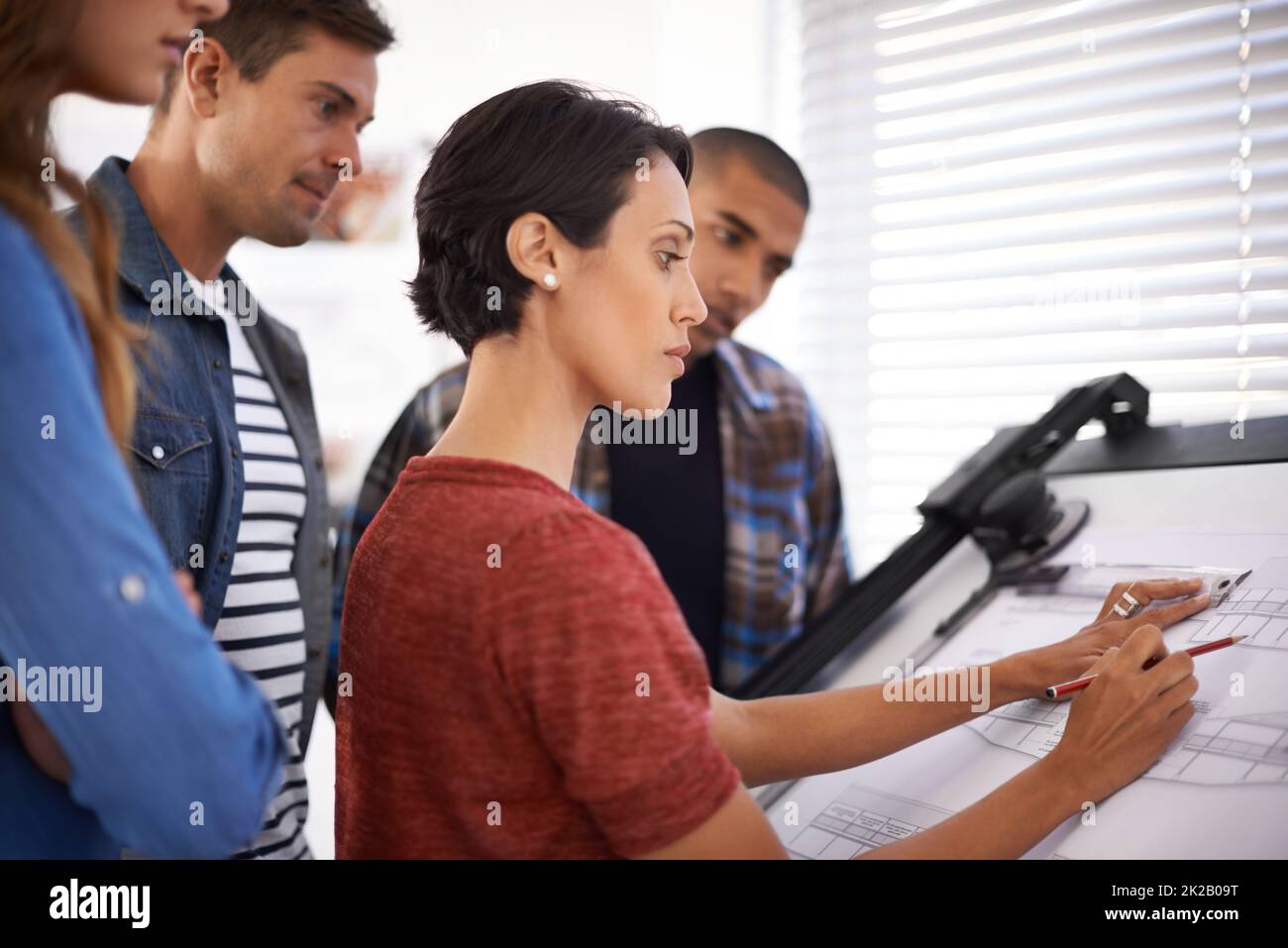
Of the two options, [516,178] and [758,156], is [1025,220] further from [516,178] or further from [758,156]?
[516,178]

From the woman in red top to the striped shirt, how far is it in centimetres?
44

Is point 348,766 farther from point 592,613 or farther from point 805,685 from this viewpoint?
point 805,685

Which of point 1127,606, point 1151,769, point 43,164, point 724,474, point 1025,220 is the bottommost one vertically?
point 1151,769

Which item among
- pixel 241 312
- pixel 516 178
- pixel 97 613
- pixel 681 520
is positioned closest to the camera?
pixel 97 613

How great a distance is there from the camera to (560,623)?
0.67 metres

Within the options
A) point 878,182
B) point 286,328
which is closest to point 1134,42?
point 878,182

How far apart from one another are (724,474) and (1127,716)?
0.89 metres

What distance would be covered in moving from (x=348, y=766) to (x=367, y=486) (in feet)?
2.59

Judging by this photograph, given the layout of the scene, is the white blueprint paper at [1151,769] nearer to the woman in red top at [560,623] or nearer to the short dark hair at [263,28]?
the woman in red top at [560,623]

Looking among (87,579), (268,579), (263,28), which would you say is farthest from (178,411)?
(87,579)

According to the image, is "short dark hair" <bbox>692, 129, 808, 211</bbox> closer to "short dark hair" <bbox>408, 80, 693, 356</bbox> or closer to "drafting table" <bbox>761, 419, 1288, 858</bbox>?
"drafting table" <bbox>761, 419, 1288, 858</bbox>

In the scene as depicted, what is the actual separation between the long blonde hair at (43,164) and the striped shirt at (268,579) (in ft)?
2.01

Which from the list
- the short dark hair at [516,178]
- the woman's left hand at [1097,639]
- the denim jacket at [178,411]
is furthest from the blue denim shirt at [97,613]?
the woman's left hand at [1097,639]

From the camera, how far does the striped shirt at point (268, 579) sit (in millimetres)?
1229
